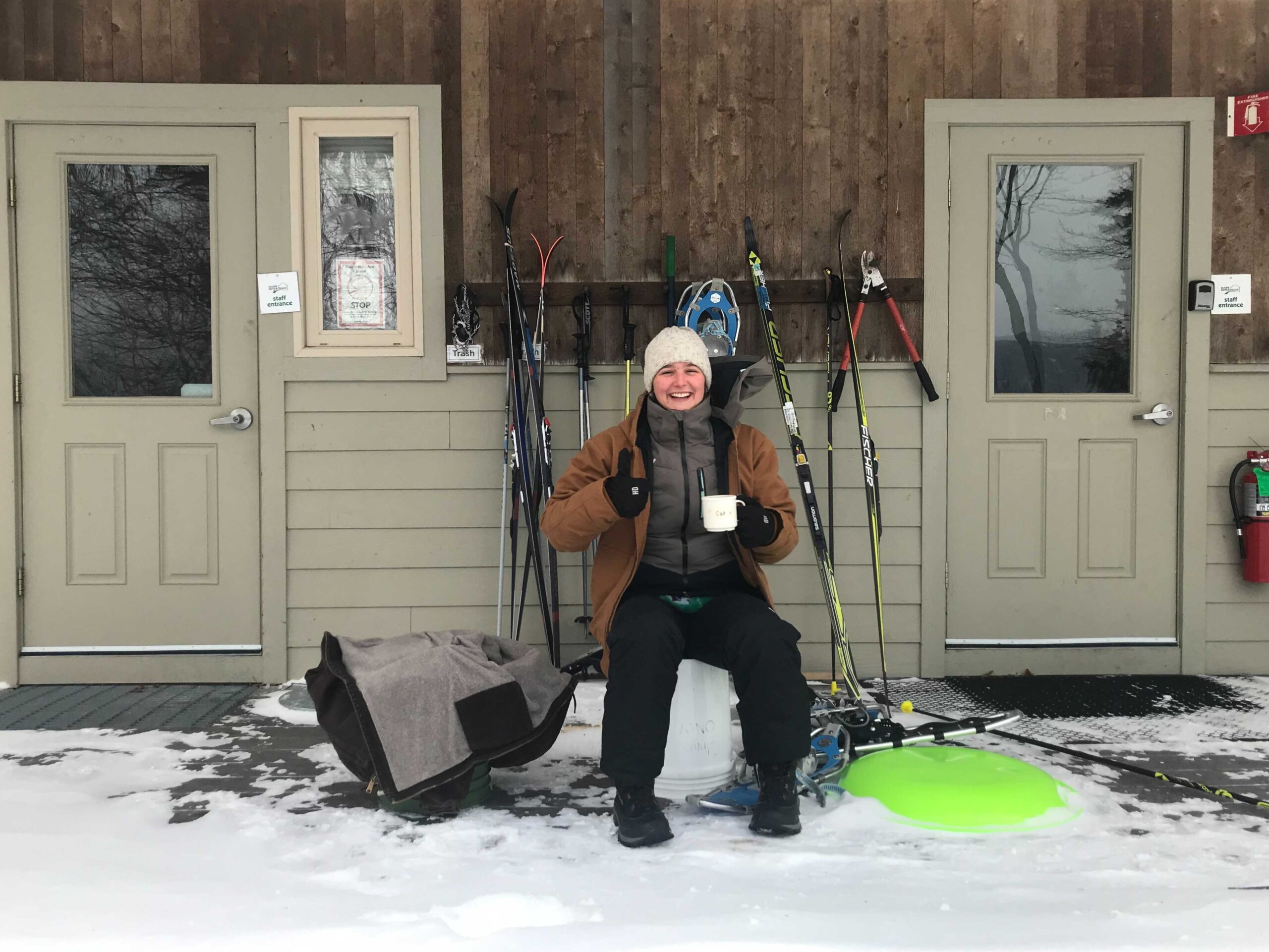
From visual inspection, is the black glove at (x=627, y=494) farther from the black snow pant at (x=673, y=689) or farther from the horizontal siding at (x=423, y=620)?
the horizontal siding at (x=423, y=620)

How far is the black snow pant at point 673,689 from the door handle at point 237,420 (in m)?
1.98

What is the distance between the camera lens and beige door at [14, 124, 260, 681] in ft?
12.0

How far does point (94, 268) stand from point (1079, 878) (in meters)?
3.80

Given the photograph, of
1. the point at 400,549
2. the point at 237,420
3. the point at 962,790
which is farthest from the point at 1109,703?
the point at 237,420

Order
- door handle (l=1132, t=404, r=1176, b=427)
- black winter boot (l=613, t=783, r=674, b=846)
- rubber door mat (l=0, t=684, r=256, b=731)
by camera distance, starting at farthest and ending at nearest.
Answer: door handle (l=1132, t=404, r=1176, b=427) → rubber door mat (l=0, t=684, r=256, b=731) → black winter boot (l=613, t=783, r=674, b=846)

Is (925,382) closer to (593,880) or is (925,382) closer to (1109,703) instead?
(1109,703)

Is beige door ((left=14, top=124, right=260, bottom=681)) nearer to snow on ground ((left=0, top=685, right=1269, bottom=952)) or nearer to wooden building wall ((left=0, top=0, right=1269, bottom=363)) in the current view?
wooden building wall ((left=0, top=0, right=1269, bottom=363))

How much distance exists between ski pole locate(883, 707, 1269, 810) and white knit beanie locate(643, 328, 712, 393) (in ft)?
4.64

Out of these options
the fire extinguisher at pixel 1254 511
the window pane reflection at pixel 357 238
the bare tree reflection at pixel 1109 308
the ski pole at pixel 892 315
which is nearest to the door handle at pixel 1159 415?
the bare tree reflection at pixel 1109 308

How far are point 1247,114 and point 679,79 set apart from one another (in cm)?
216

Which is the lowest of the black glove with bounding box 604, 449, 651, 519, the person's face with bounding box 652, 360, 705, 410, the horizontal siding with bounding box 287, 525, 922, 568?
the horizontal siding with bounding box 287, 525, 922, 568

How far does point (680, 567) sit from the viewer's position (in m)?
2.61

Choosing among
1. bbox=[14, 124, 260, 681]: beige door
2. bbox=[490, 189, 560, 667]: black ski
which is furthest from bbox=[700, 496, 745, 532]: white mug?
bbox=[14, 124, 260, 681]: beige door

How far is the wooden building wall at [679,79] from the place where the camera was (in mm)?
3594
